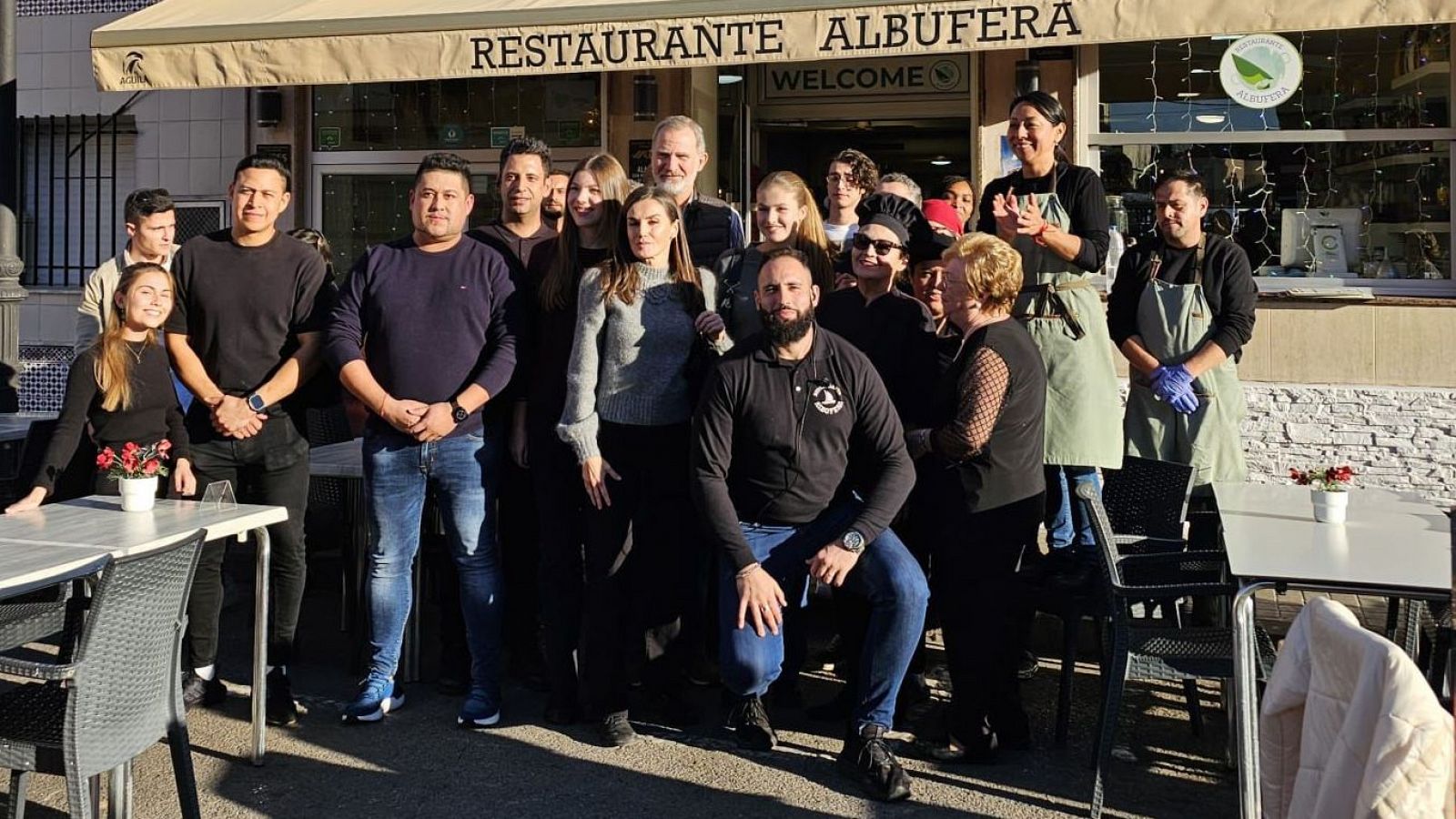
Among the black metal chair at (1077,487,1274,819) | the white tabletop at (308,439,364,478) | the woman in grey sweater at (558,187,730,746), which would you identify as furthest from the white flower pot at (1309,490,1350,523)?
the white tabletop at (308,439,364,478)

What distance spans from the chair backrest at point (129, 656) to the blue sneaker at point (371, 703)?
3.61 ft

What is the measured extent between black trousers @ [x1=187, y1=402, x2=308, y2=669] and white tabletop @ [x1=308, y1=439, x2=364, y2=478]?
0.83 ft

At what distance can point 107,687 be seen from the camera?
3.56m

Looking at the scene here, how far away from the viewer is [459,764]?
4641mm

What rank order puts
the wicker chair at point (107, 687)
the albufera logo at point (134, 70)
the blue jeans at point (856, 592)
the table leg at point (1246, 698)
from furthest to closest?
1. the albufera logo at point (134, 70)
2. the blue jeans at point (856, 592)
3. the table leg at point (1246, 698)
4. the wicker chair at point (107, 687)

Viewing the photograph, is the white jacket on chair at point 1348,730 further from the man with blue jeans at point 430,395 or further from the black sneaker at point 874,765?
the man with blue jeans at point 430,395

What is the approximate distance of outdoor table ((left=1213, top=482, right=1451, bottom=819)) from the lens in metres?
3.67

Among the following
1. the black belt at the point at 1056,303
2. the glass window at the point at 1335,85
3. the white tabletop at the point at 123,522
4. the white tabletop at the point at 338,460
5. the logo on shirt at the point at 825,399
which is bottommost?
the white tabletop at the point at 123,522


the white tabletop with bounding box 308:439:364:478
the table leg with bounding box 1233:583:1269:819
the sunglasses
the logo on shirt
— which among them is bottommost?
the table leg with bounding box 1233:583:1269:819

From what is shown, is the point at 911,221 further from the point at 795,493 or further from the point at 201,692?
the point at 201,692

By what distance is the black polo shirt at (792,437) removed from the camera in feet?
15.2

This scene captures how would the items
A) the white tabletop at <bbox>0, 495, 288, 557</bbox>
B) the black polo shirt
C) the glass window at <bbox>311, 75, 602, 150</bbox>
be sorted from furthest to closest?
the glass window at <bbox>311, 75, 602, 150</bbox>
the black polo shirt
the white tabletop at <bbox>0, 495, 288, 557</bbox>

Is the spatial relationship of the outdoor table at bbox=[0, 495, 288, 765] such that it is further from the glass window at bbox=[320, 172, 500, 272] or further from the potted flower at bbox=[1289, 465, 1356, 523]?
the glass window at bbox=[320, 172, 500, 272]

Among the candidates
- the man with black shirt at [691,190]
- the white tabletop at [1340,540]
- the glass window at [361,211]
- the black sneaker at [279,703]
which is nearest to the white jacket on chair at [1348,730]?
the white tabletop at [1340,540]
